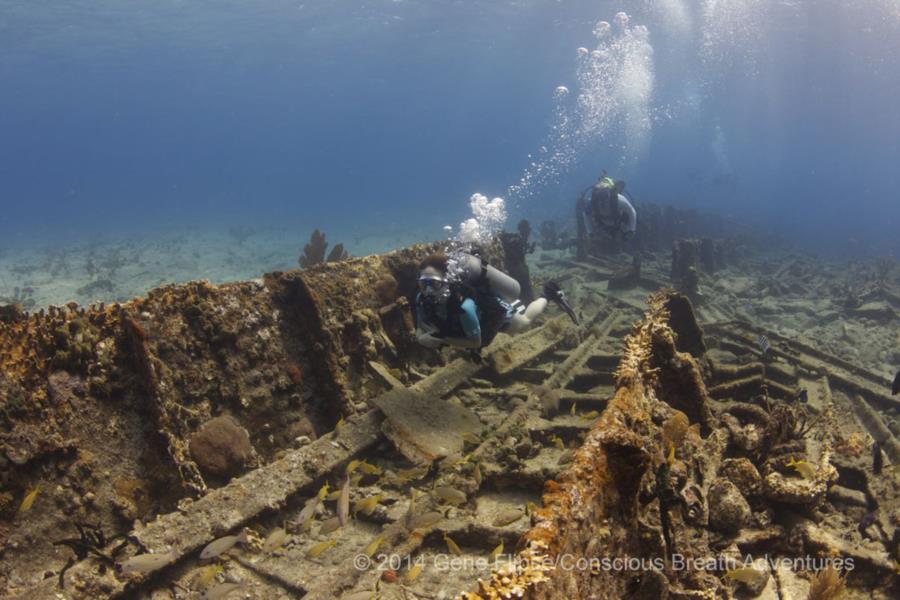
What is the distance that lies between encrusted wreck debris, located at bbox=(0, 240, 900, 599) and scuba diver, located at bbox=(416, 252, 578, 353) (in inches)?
34.1

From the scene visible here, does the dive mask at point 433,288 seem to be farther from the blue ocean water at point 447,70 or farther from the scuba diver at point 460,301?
the blue ocean water at point 447,70

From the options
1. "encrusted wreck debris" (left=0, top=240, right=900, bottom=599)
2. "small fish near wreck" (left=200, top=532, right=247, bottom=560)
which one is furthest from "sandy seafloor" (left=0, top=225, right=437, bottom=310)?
"small fish near wreck" (left=200, top=532, right=247, bottom=560)

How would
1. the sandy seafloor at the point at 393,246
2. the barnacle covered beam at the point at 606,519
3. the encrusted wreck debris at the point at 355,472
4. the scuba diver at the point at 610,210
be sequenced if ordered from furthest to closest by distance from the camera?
the sandy seafloor at the point at 393,246 → the scuba diver at the point at 610,210 → the encrusted wreck debris at the point at 355,472 → the barnacle covered beam at the point at 606,519

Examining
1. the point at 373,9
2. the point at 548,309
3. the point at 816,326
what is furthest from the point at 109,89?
the point at 816,326

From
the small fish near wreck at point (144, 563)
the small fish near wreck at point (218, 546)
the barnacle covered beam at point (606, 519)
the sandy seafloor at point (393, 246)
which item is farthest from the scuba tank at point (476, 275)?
the sandy seafloor at point (393, 246)

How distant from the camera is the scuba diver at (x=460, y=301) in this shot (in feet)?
21.0

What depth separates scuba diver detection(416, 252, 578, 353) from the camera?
6.41 meters

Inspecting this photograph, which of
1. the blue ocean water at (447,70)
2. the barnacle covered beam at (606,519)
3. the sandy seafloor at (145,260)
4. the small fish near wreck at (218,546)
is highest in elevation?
the blue ocean water at (447,70)

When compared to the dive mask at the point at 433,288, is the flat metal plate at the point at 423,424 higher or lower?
lower

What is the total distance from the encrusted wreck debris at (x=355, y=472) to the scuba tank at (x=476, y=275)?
164 cm

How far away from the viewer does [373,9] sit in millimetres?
43312

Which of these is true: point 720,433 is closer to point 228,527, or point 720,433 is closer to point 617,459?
point 617,459

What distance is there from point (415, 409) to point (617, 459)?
11.7 feet

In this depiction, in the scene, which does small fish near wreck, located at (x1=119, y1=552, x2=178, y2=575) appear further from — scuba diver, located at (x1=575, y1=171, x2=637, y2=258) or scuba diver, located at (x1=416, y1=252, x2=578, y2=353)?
scuba diver, located at (x1=575, y1=171, x2=637, y2=258)
